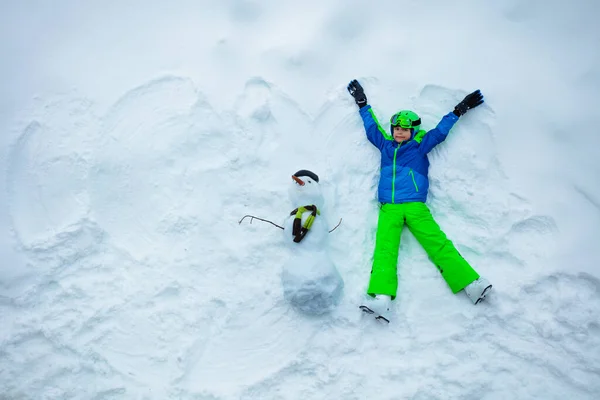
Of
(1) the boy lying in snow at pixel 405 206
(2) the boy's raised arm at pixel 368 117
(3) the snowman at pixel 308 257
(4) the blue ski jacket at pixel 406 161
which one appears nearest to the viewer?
(3) the snowman at pixel 308 257

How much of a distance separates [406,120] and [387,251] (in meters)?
1.10

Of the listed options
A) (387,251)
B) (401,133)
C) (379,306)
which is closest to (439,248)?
(387,251)

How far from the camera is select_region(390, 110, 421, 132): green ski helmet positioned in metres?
3.73

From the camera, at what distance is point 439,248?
140 inches

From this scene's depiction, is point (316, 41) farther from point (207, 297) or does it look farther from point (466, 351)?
point (466, 351)

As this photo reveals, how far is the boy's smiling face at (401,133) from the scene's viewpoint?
3.76 metres

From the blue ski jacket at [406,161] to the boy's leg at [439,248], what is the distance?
0.13m

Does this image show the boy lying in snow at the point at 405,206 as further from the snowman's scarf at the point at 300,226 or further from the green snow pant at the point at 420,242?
the snowman's scarf at the point at 300,226

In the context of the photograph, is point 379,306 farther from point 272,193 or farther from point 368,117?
point 368,117

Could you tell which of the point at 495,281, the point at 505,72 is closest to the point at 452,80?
the point at 505,72

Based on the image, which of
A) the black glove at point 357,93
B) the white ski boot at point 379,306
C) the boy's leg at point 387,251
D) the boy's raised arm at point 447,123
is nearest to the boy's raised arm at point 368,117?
the black glove at point 357,93

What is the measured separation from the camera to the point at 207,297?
3.63 meters

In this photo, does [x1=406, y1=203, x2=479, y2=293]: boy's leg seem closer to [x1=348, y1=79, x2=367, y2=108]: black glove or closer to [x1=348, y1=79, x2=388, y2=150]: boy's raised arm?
[x1=348, y1=79, x2=388, y2=150]: boy's raised arm

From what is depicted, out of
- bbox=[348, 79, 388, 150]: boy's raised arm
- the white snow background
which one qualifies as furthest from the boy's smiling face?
the white snow background
